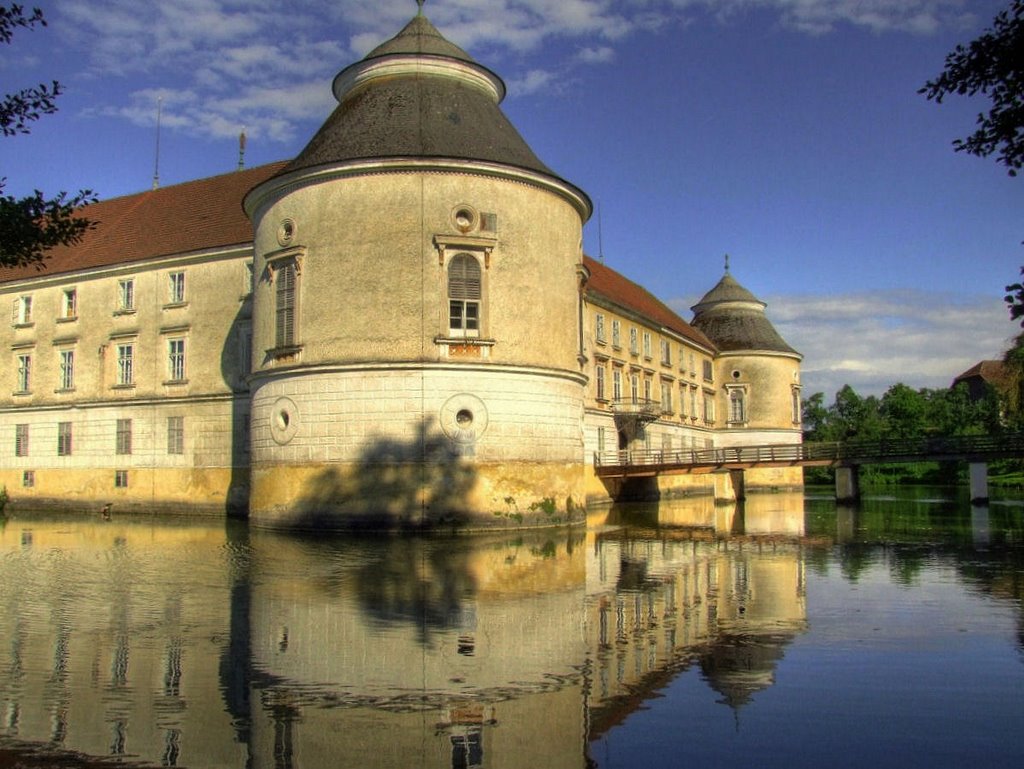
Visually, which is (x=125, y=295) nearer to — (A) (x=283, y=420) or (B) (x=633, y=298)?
(A) (x=283, y=420)

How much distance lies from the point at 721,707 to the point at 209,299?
2941cm

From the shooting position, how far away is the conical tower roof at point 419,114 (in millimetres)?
24953

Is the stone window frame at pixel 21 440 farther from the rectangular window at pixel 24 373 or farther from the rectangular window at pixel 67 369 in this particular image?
the rectangular window at pixel 67 369

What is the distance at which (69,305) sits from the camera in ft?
122

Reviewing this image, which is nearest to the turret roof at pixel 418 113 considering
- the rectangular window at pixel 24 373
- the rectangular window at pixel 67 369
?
the rectangular window at pixel 67 369

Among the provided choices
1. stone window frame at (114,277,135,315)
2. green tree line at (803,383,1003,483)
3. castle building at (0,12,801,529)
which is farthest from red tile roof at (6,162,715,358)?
green tree line at (803,383,1003,483)

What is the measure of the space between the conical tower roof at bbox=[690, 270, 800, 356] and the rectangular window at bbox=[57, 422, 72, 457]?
4015 centimetres

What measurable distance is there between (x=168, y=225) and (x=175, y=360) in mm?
5800

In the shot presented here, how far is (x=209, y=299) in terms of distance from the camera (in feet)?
110

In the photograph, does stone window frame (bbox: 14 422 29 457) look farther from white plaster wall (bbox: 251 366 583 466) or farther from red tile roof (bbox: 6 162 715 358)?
white plaster wall (bbox: 251 366 583 466)

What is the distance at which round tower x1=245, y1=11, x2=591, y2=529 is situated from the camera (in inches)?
945

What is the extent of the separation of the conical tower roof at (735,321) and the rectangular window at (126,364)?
38542 millimetres

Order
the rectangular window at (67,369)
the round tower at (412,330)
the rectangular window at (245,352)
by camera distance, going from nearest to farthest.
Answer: the round tower at (412,330) < the rectangular window at (245,352) < the rectangular window at (67,369)

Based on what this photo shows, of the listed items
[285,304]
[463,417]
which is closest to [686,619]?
[463,417]
